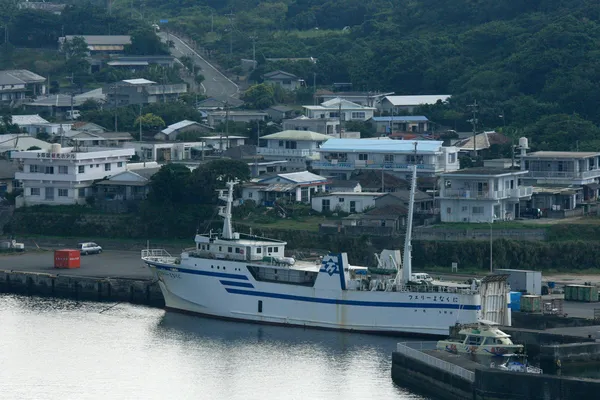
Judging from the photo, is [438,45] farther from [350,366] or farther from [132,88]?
[350,366]

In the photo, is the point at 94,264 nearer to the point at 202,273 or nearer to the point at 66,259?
the point at 66,259

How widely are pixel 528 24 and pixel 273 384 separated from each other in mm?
65189

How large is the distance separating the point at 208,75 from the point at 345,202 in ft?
160

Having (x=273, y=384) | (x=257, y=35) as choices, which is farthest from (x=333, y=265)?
(x=257, y=35)

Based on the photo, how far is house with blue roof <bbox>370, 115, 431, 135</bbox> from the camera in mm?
91062

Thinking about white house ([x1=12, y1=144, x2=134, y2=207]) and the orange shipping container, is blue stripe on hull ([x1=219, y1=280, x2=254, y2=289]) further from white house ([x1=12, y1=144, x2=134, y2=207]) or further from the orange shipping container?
white house ([x1=12, y1=144, x2=134, y2=207])

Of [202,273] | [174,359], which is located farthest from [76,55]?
[174,359]

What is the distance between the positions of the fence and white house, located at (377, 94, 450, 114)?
49.5 meters

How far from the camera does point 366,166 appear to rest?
75.8 meters

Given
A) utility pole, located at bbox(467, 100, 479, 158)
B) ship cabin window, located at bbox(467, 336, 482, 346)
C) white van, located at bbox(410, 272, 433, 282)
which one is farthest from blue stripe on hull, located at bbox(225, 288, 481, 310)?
utility pole, located at bbox(467, 100, 479, 158)

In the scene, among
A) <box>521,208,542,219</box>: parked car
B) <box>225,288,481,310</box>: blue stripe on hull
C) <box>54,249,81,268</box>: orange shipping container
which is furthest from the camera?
<box>521,208,542,219</box>: parked car

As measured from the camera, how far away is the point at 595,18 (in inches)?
4070

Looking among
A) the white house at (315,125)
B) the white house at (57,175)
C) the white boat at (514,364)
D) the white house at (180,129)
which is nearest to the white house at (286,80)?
the white house at (180,129)

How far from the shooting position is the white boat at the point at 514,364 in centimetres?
4382
